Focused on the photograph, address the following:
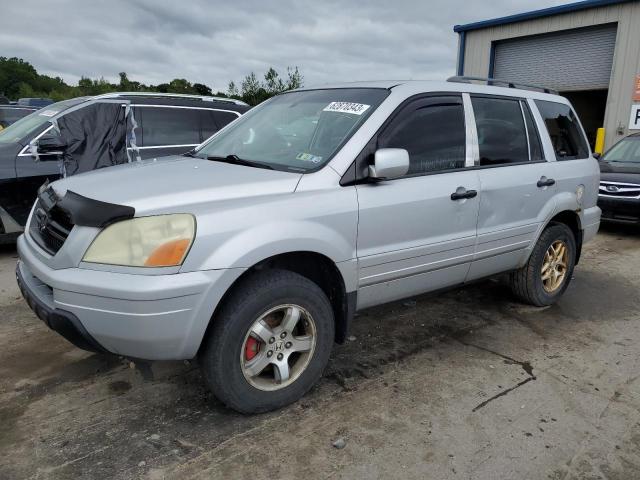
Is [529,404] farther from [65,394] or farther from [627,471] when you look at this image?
[65,394]

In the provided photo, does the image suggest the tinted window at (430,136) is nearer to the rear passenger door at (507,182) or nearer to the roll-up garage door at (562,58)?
the rear passenger door at (507,182)

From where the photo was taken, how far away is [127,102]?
616cm

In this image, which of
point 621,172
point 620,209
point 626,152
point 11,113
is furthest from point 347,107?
point 11,113

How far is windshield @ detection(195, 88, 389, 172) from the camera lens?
10.0ft

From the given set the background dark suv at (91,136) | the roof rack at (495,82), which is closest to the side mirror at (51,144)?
the background dark suv at (91,136)

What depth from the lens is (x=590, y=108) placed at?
22.0 meters

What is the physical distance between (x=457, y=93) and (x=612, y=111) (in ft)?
41.7

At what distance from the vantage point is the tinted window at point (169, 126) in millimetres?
6266

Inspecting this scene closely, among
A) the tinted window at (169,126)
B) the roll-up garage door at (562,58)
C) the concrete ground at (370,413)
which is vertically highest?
the roll-up garage door at (562,58)

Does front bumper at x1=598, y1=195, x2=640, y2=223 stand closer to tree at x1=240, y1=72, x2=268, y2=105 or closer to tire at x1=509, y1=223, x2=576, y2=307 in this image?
tire at x1=509, y1=223, x2=576, y2=307

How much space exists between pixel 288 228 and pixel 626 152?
8738 millimetres

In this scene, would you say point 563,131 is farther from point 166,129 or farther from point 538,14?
point 538,14

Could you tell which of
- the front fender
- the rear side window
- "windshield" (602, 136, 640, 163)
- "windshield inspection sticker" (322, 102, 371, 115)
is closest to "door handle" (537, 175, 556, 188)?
the rear side window

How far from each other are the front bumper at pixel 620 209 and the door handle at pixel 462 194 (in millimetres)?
5477
